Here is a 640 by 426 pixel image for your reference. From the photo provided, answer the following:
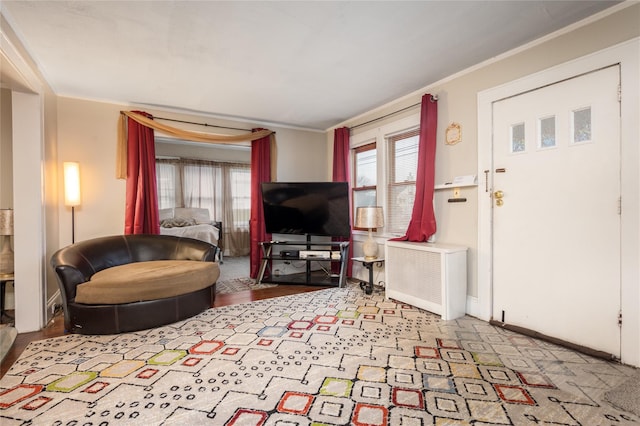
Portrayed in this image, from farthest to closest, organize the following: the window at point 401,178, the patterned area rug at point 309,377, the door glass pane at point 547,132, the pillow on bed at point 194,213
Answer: the pillow on bed at point 194,213, the window at point 401,178, the door glass pane at point 547,132, the patterned area rug at point 309,377

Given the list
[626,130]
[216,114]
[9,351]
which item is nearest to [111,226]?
[9,351]

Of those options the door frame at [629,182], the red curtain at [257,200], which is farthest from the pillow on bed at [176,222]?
the door frame at [629,182]

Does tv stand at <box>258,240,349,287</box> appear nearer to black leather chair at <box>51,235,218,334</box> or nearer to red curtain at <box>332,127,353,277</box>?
red curtain at <box>332,127,353,277</box>

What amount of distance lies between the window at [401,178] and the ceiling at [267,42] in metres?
0.62

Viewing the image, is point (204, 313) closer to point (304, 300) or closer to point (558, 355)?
point (304, 300)

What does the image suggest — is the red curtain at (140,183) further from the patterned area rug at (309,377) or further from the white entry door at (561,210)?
the white entry door at (561,210)

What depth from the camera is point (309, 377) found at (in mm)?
1891

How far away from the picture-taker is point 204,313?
3.10 m

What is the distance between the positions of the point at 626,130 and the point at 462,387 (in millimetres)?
2023

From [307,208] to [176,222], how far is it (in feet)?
12.0

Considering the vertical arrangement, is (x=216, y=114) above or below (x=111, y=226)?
above

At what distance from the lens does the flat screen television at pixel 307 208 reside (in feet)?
14.0

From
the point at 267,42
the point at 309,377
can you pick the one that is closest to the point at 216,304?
the point at 309,377

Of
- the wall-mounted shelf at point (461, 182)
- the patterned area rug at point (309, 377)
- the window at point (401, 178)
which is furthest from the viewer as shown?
the window at point (401, 178)
